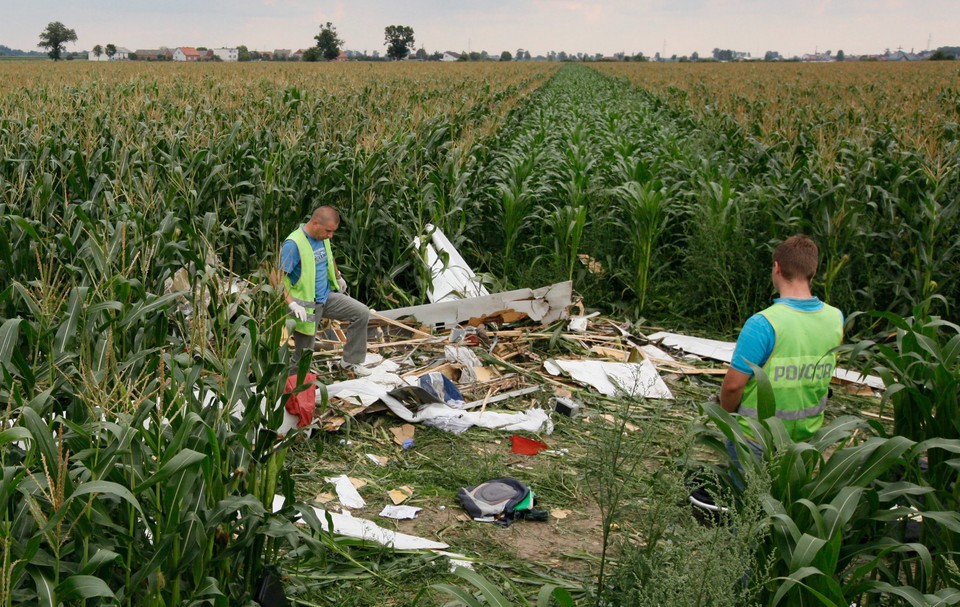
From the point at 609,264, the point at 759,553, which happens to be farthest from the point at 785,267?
the point at 609,264

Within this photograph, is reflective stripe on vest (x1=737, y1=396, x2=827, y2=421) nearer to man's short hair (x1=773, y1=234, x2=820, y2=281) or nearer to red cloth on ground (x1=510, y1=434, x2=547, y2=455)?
man's short hair (x1=773, y1=234, x2=820, y2=281)

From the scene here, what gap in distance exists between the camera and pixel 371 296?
933 centimetres

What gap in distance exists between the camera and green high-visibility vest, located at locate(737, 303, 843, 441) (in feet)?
14.0

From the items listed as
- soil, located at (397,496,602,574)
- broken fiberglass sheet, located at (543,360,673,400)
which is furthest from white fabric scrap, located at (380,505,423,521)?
broken fiberglass sheet, located at (543,360,673,400)

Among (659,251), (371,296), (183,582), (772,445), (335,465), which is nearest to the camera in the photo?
(183,582)

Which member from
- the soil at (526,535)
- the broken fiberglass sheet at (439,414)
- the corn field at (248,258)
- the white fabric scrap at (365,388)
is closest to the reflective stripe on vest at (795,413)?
the soil at (526,535)

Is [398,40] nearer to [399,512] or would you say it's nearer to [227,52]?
[227,52]

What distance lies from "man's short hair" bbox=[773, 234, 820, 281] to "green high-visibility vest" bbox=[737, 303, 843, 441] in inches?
6.9

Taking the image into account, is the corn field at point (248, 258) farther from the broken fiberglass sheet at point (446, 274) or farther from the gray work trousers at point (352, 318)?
the gray work trousers at point (352, 318)

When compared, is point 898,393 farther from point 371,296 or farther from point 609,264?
point 371,296

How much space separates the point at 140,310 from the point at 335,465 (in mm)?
1785

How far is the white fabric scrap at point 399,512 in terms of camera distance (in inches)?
197

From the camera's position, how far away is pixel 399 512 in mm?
5023

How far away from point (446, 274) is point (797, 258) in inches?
202
